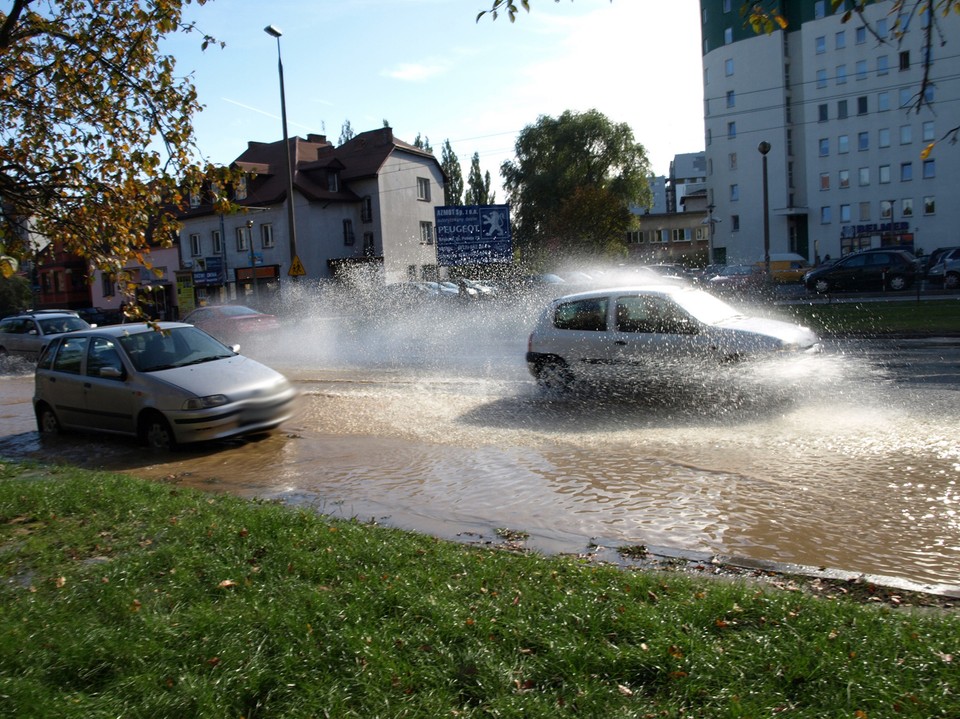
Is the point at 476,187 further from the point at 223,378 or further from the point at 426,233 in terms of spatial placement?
the point at 223,378

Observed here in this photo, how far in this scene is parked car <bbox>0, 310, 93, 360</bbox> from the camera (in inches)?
894

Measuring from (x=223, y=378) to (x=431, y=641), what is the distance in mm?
6875

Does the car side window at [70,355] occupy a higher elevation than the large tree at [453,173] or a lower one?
lower

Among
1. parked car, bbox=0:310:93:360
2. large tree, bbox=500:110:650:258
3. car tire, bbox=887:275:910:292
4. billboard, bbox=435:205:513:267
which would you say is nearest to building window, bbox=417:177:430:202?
large tree, bbox=500:110:650:258

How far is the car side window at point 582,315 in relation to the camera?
35.9 feet

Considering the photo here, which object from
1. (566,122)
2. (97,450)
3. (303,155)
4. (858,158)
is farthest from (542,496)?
(858,158)

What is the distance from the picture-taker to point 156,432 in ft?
31.9

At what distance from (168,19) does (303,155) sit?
4776 centimetres

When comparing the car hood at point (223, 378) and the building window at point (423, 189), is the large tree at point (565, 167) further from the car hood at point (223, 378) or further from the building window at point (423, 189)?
the car hood at point (223, 378)

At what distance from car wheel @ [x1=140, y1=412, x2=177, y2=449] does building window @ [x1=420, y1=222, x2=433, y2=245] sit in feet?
145

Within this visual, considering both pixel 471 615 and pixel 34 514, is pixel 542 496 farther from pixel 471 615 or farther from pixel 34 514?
pixel 34 514


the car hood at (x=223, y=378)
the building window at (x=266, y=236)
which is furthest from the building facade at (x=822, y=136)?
the car hood at (x=223, y=378)

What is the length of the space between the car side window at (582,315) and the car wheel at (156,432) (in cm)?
548

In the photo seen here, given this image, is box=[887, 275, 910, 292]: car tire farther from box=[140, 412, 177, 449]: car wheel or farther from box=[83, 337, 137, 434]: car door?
box=[83, 337, 137, 434]: car door
